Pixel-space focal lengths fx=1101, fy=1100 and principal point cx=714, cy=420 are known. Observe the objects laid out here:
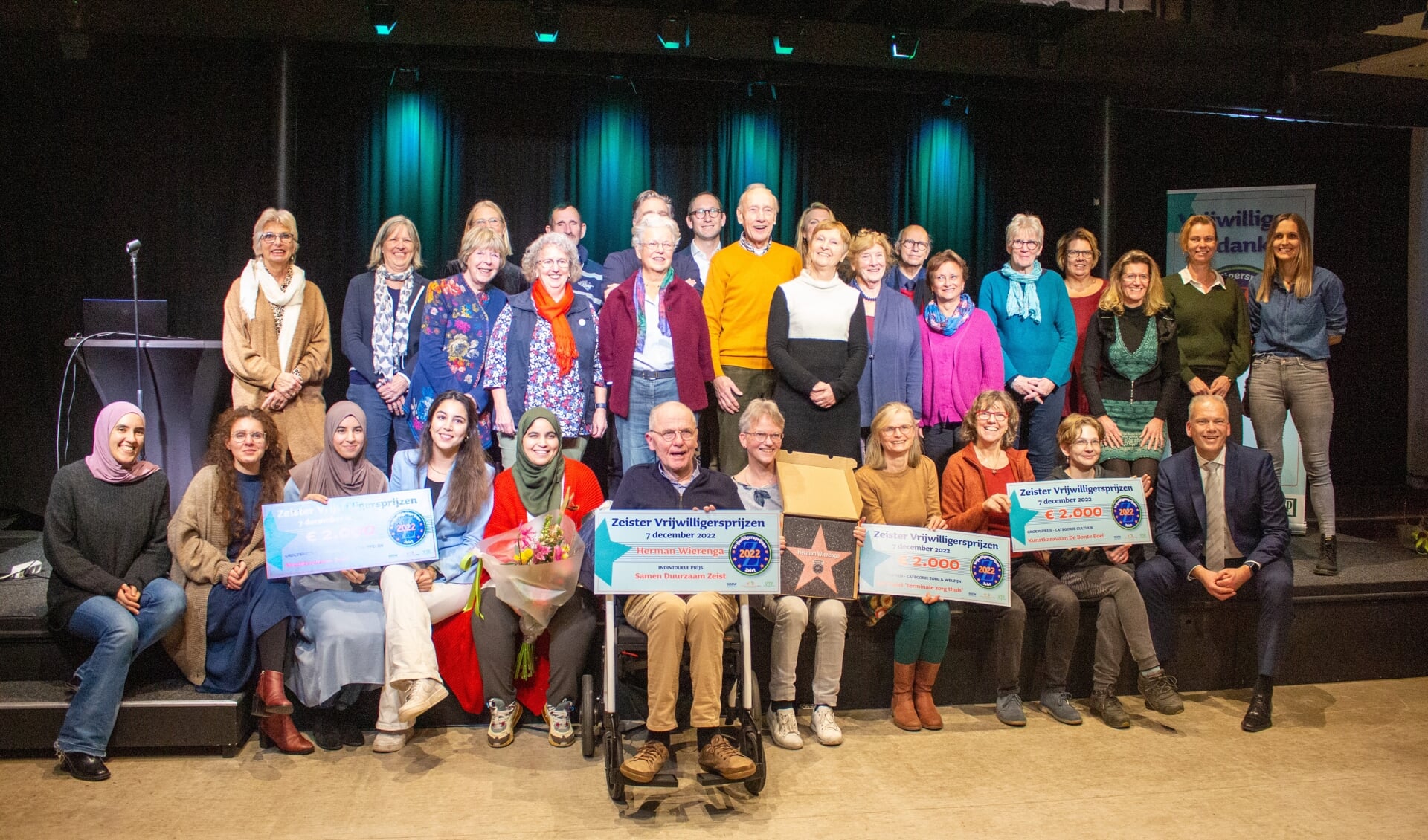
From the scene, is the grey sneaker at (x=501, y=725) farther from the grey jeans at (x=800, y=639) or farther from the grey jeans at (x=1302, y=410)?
the grey jeans at (x=1302, y=410)

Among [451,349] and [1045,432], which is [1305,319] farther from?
[451,349]

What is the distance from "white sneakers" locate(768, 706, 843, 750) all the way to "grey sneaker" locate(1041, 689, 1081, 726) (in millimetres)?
852

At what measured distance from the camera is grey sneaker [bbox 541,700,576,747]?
151 inches

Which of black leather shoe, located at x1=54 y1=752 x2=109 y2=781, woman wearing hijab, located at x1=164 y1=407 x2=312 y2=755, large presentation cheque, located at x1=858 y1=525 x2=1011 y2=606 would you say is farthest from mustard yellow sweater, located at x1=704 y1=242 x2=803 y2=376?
black leather shoe, located at x1=54 y1=752 x2=109 y2=781

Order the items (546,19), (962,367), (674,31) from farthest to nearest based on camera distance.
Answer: (674,31)
(546,19)
(962,367)

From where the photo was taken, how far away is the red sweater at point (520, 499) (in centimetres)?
398

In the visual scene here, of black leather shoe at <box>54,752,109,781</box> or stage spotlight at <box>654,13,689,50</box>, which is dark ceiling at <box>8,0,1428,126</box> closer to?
stage spotlight at <box>654,13,689,50</box>

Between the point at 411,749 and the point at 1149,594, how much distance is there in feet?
9.26

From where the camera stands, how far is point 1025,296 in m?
5.08

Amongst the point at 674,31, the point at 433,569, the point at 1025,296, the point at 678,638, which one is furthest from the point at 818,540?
the point at 674,31

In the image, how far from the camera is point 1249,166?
798 cm

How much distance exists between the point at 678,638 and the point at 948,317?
2.19 meters

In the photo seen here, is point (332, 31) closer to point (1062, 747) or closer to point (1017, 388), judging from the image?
point (1017, 388)

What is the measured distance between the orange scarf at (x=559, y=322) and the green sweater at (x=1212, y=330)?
2735 millimetres
